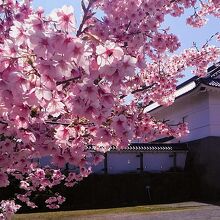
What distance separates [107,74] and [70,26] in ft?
1.25

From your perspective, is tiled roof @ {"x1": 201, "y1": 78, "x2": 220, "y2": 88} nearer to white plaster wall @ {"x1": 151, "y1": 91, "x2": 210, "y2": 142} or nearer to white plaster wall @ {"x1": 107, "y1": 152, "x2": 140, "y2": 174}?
white plaster wall @ {"x1": 151, "y1": 91, "x2": 210, "y2": 142}

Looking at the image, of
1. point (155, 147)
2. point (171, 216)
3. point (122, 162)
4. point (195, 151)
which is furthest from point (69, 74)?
point (195, 151)

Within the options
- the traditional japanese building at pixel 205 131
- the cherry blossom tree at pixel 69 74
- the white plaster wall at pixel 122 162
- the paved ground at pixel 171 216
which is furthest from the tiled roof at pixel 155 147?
the cherry blossom tree at pixel 69 74

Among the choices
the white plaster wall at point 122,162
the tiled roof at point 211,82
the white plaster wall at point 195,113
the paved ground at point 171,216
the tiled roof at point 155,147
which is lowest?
the paved ground at point 171,216

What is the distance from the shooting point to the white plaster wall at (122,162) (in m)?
20.4

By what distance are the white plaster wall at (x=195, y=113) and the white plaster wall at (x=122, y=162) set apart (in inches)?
142

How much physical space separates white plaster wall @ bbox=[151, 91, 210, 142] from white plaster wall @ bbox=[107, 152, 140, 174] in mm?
3595

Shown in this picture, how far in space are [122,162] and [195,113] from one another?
486cm

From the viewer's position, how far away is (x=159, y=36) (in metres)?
6.61

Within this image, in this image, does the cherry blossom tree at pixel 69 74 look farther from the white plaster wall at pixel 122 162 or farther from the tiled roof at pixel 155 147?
the tiled roof at pixel 155 147

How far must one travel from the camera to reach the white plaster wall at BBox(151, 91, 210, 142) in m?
21.2

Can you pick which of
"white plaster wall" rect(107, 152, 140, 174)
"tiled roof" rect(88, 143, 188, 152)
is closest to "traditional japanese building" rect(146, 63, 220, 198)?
"tiled roof" rect(88, 143, 188, 152)

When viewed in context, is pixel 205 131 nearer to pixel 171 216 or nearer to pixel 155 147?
pixel 155 147

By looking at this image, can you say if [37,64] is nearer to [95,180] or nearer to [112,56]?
[112,56]
